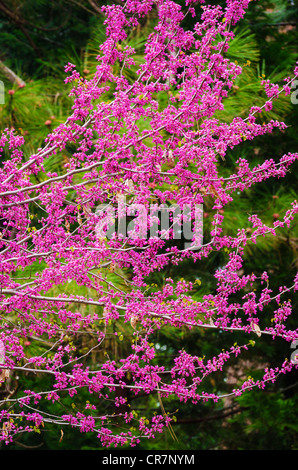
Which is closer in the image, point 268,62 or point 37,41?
point 268,62

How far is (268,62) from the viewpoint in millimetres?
7855

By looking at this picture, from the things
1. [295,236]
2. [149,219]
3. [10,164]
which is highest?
[10,164]

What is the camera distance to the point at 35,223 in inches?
281

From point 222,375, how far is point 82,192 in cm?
554

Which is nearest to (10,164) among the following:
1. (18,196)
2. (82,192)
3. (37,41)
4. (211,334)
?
(18,196)
